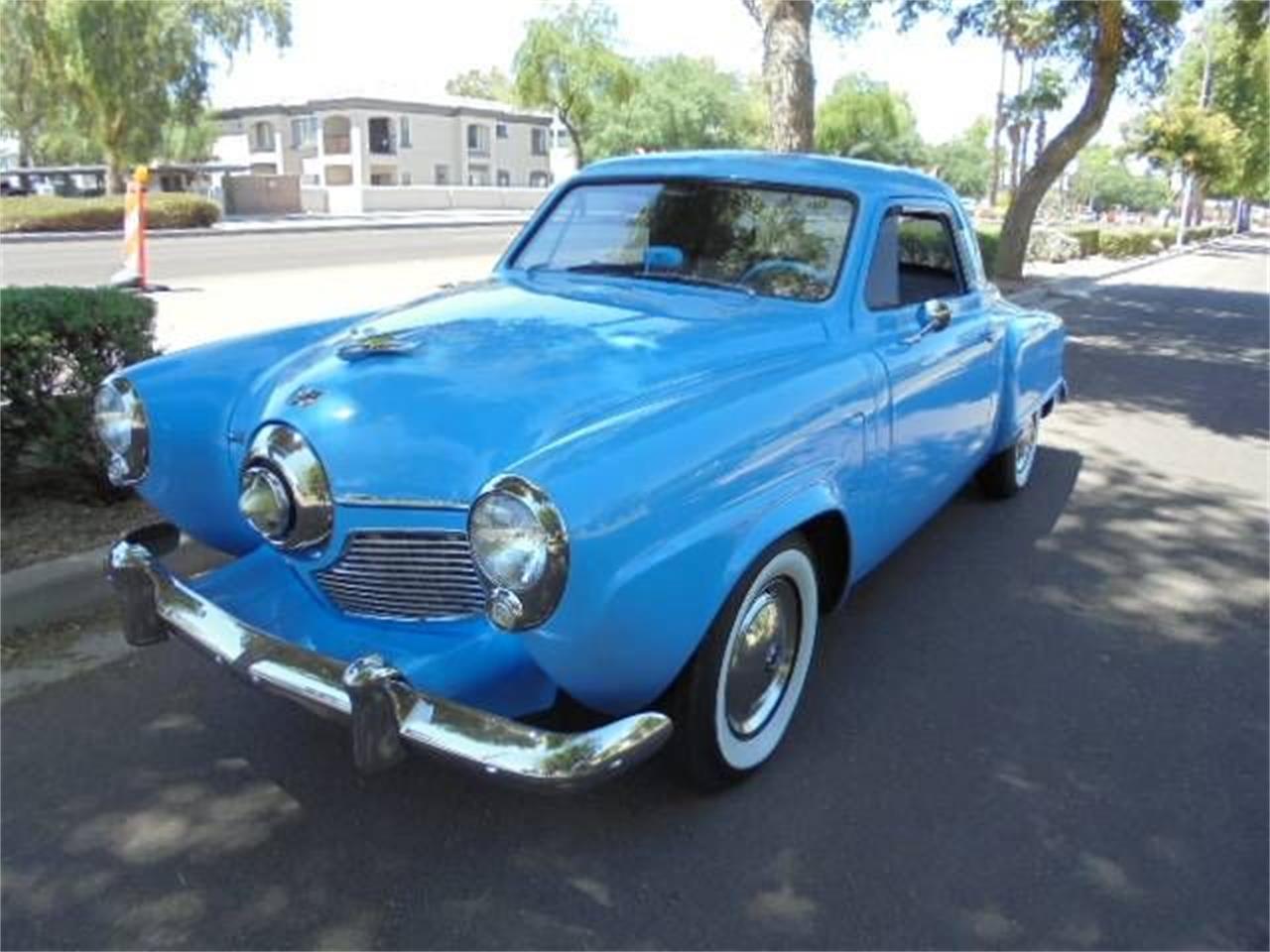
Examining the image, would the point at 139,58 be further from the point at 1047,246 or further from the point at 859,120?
the point at 859,120

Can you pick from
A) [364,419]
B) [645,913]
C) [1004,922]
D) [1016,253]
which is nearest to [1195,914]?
[1004,922]

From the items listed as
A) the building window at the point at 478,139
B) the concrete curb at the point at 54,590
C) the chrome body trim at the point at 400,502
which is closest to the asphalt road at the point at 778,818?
the concrete curb at the point at 54,590

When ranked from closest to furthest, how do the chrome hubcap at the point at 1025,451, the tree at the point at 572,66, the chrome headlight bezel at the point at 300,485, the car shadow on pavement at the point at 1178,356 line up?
the chrome headlight bezel at the point at 300,485 → the chrome hubcap at the point at 1025,451 → the car shadow on pavement at the point at 1178,356 → the tree at the point at 572,66

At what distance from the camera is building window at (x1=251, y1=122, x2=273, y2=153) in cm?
7256

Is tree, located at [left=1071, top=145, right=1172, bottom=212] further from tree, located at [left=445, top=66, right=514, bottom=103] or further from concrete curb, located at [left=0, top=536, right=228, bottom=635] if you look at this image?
concrete curb, located at [left=0, top=536, right=228, bottom=635]

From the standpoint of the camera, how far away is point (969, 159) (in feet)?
318

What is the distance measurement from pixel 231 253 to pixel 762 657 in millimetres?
21573

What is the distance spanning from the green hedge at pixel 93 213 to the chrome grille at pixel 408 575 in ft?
99.7

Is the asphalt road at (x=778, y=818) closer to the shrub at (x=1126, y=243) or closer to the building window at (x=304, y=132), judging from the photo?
the shrub at (x=1126, y=243)

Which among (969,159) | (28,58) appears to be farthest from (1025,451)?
(969,159)

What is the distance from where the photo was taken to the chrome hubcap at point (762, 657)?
2979mm

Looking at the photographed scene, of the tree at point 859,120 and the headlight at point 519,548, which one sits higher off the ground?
the tree at point 859,120

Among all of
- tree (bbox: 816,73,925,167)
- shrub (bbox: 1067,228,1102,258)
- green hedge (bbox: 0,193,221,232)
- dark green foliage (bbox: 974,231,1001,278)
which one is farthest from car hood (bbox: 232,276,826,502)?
tree (bbox: 816,73,925,167)

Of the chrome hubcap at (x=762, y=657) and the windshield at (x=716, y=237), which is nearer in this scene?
the chrome hubcap at (x=762, y=657)
